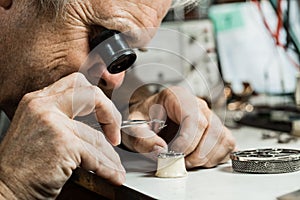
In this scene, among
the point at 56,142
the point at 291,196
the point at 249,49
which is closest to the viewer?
the point at 291,196

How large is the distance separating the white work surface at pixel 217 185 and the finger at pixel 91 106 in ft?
0.39

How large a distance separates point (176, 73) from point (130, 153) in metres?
0.27

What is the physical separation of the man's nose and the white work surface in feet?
0.79

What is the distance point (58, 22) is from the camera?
48.1 inches

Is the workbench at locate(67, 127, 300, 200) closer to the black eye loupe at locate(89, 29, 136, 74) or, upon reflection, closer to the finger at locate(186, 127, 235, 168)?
the finger at locate(186, 127, 235, 168)

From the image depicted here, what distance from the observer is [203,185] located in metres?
0.96

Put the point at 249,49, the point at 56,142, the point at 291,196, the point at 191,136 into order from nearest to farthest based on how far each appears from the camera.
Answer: the point at 291,196 < the point at 56,142 < the point at 191,136 < the point at 249,49

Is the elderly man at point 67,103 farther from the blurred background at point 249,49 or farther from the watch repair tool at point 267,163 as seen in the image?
the blurred background at point 249,49

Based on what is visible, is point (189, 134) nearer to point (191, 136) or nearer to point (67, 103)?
point (191, 136)

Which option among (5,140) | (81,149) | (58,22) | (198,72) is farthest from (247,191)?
(198,72)

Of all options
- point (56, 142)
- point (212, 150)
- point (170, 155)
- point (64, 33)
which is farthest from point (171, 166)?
point (64, 33)

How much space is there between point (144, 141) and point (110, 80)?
0.57 ft

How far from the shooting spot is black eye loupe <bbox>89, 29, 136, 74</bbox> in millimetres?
1089

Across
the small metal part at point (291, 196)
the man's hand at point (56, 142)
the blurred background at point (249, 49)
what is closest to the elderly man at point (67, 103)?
the man's hand at point (56, 142)
